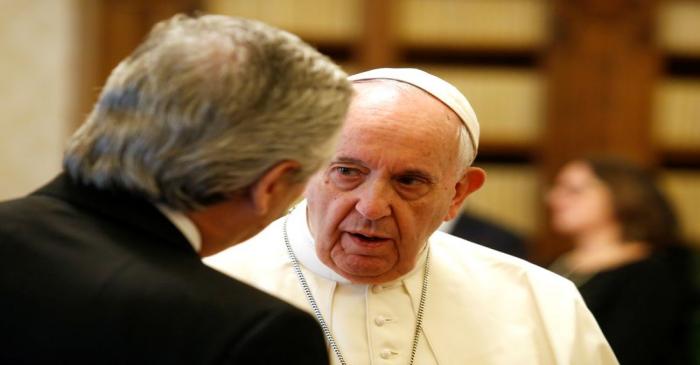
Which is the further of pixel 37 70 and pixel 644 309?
pixel 37 70

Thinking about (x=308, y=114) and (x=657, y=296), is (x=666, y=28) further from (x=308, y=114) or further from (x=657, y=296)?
(x=308, y=114)

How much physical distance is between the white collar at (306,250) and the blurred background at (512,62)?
11.1 feet

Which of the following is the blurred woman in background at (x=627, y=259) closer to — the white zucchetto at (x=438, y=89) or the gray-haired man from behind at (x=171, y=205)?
the white zucchetto at (x=438, y=89)

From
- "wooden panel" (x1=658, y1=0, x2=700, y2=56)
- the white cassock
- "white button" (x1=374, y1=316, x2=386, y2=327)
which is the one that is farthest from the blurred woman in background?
"white button" (x1=374, y1=316, x2=386, y2=327)

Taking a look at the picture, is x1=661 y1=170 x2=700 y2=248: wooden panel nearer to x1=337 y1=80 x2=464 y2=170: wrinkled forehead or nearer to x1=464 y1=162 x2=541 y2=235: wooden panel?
x1=464 y1=162 x2=541 y2=235: wooden panel

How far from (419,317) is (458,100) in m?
0.46

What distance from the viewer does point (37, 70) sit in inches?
236

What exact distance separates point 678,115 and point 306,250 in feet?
13.0

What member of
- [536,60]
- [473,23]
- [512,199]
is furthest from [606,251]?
[473,23]

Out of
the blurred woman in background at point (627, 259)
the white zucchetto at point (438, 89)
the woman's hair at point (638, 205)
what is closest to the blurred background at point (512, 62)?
the blurred woman in background at point (627, 259)

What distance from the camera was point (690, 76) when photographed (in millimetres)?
5977

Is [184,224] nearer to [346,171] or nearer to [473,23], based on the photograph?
[346,171]

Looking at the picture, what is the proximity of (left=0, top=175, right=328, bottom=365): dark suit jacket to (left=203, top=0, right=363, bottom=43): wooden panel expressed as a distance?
418 cm

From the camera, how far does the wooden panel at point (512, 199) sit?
5.86 m
